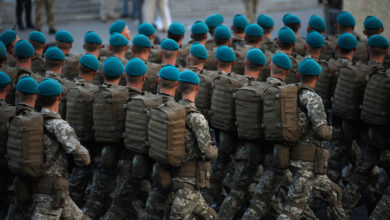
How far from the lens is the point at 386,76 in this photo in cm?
732

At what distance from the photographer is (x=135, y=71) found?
686 centimetres

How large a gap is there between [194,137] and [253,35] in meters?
3.30

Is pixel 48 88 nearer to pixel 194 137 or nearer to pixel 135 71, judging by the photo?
pixel 135 71

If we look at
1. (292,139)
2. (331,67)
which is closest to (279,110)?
(292,139)

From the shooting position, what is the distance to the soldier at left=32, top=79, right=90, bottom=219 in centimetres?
600

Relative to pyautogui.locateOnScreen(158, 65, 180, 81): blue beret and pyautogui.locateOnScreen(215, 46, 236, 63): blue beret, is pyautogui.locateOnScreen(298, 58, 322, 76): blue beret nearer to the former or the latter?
pyautogui.locateOnScreen(215, 46, 236, 63): blue beret

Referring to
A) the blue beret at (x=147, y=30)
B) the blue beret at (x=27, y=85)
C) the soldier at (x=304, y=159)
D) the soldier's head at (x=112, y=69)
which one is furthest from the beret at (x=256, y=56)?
the blue beret at (x=147, y=30)

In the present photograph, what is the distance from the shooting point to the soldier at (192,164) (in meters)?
6.21

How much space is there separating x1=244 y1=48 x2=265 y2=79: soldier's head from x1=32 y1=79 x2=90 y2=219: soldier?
227cm

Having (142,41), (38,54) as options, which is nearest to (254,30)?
(142,41)

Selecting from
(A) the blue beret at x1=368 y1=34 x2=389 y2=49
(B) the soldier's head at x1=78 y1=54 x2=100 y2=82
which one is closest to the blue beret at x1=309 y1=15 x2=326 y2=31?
(A) the blue beret at x1=368 y1=34 x2=389 y2=49

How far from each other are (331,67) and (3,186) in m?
4.08

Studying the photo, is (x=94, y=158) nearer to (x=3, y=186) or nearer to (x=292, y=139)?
(x=3, y=186)

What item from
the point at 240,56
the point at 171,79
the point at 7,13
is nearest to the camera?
the point at 171,79
